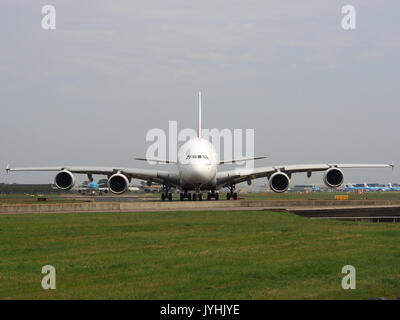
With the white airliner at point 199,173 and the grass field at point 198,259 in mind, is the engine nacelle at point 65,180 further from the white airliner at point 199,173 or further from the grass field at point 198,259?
the grass field at point 198,259

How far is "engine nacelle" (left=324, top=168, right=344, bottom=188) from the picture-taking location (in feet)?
160

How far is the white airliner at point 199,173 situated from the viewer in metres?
47.5

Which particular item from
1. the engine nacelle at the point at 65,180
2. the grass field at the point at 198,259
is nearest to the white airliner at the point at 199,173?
the engine nacelle at the point at 65,180

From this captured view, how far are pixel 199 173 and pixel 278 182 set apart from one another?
23.3 ft

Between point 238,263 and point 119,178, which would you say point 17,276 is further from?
point 119,178

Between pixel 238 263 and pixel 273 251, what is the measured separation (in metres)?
2.53

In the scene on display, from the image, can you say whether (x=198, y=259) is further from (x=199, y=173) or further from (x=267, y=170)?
(x=267, y=170)

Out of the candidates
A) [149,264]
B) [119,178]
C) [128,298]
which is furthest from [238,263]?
[119,178]

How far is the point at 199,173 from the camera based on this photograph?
153ft

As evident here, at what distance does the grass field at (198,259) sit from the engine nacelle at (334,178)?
2330cm

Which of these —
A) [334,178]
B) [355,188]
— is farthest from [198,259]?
[355,188]

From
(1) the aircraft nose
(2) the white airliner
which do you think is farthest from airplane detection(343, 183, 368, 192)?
(1) the aircraft nose
